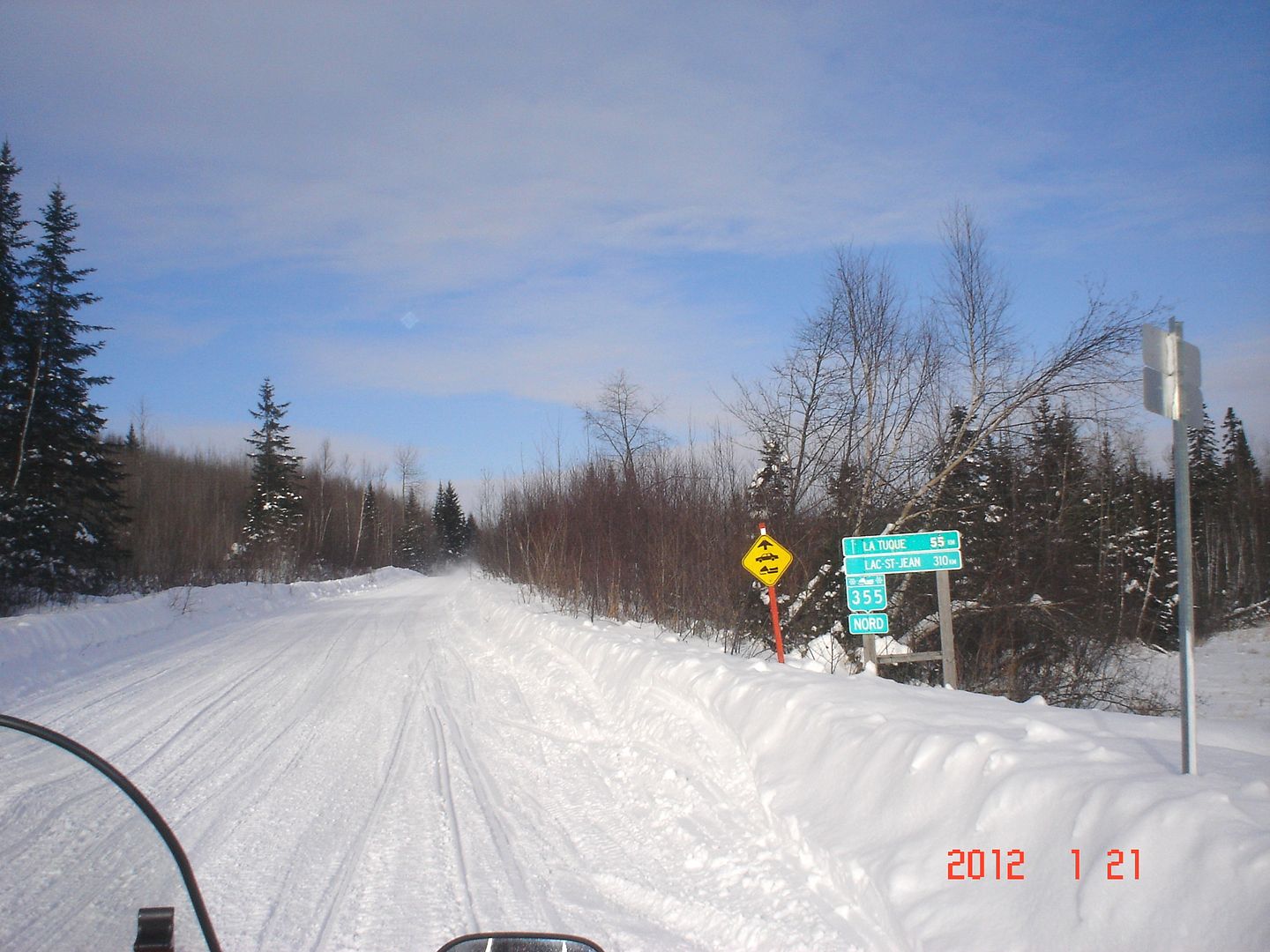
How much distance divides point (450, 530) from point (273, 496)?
146 feet

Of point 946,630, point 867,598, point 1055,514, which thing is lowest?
point 946,630

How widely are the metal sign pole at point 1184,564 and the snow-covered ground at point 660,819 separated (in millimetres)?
258

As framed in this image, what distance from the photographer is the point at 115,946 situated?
195 cm

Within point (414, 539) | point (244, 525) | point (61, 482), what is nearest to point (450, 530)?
point (414, 539)

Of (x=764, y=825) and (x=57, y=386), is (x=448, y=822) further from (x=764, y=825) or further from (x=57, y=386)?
(x=57, y=386)

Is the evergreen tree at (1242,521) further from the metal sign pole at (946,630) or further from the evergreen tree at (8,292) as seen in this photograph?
the evergreen tree at (8,292)

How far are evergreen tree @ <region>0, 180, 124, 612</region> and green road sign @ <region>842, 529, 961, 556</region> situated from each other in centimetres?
2234

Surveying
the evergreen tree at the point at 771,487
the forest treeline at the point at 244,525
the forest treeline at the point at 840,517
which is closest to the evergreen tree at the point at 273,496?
the forest treeline at the point at 244,525

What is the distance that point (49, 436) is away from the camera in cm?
2391

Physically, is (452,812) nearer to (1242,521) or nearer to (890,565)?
(890,565)

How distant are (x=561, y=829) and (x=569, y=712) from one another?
157 inches

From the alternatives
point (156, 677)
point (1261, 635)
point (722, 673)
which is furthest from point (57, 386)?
point (1261, 635)

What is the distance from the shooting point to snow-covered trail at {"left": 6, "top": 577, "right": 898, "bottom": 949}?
14.1 ft

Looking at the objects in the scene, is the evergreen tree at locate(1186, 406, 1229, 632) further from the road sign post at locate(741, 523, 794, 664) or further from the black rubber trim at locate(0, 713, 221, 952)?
the black rubber trim at locate(0, 713, 221, 952)
